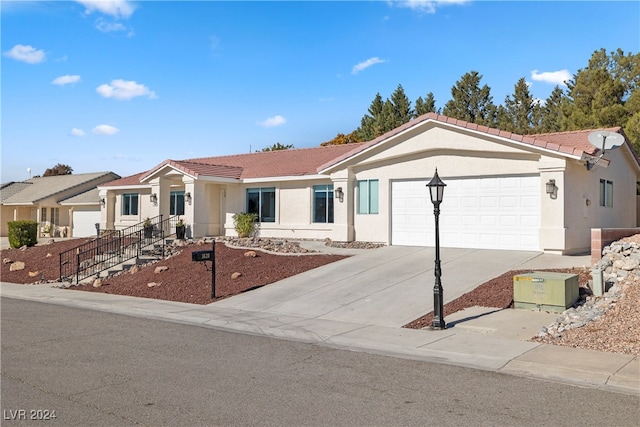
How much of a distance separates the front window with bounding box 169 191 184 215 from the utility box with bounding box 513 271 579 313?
62.7 ft

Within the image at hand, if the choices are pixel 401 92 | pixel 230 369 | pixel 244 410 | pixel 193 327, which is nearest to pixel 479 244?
pixel 193 327

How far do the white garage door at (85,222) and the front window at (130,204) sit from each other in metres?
7.28

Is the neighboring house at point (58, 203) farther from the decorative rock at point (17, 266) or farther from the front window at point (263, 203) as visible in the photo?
the front window at point (263, 203)

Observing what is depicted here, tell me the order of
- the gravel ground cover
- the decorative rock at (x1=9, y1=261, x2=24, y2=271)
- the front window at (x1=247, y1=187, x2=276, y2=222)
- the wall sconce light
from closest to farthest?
the gravel ground cover
the wall sconce light
the decorative rock at (x1=9, y1=261, x2=24, y2=271)
the front window at (x1=247, y1=187, x2=276, y2=222)

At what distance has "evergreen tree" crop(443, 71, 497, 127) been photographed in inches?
1597

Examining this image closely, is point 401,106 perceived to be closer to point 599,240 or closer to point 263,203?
point 263,203

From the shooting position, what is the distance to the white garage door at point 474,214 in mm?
17391

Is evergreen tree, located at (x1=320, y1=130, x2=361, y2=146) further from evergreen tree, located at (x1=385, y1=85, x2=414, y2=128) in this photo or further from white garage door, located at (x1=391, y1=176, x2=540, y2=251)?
white garage door, located at (x1=391, y1=176, x2=540, y2=251)

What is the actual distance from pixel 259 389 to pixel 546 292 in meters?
7.09

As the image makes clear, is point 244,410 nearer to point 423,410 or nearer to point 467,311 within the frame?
point 423,410

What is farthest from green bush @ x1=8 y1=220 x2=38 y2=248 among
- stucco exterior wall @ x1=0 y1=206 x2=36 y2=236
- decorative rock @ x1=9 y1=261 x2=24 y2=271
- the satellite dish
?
the satellite dish

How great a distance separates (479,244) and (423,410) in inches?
508

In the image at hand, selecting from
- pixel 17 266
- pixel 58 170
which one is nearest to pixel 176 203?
pixel 17 266

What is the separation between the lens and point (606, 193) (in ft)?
67.6
